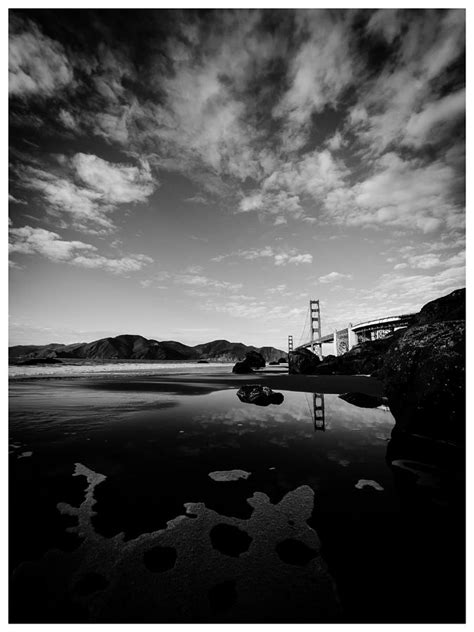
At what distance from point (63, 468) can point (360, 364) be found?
25.8 meters

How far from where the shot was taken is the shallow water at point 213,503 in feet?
4.97

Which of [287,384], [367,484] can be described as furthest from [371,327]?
[367,484]

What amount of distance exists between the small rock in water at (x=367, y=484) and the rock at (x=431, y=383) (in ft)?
6.78

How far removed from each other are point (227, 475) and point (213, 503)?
0.62 m

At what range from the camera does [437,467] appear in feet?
10.7

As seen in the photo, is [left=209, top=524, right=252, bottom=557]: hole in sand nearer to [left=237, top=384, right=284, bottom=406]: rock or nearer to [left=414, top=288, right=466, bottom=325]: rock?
[left=237, top=384, right=284, bottom=406]: rock

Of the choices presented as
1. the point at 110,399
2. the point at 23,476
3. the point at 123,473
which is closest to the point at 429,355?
the point at 123,473

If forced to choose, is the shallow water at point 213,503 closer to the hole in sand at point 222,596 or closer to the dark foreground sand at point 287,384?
the hole in sand at point 222,596

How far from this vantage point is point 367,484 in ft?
9.24

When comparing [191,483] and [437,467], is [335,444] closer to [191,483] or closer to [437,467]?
[437,467]

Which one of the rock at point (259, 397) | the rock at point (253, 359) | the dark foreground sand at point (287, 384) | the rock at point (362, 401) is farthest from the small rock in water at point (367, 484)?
the rock at point (253, 359)

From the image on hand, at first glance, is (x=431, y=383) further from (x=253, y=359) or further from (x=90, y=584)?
(x=253, y=359)

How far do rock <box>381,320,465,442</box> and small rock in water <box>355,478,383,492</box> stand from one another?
2067 millimetres

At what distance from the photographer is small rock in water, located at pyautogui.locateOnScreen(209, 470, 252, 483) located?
2998 mm
